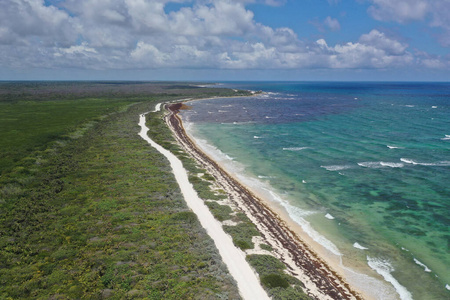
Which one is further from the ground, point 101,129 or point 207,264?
point 101,129

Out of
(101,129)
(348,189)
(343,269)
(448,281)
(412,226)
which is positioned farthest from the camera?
(101,129)

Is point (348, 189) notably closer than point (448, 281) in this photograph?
No

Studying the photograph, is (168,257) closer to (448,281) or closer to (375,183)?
(448,281)

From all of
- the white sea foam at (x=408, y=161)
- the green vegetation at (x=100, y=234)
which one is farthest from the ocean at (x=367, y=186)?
the green vegetation at (x=100, y=234)

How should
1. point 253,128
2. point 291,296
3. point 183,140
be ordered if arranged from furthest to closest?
1. point 253,128
2. point 183,140
3. point 291,296

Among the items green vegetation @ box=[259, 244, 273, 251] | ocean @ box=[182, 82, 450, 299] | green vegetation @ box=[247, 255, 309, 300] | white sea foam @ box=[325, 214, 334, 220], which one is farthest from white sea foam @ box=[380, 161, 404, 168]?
green vegetation @ box=[247, 255, 309, 300]

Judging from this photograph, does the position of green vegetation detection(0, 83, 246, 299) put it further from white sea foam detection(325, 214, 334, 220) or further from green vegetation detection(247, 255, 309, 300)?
white sea foam detection(325, 214, 334, 220)

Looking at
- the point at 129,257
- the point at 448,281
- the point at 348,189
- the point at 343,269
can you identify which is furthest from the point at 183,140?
the point at 448,281

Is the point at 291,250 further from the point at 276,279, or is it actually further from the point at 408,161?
the point at 408,161
